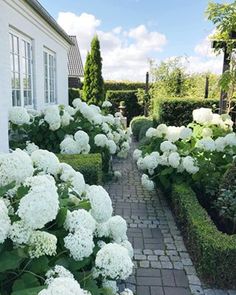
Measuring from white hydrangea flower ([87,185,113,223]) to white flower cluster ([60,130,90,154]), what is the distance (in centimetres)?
337

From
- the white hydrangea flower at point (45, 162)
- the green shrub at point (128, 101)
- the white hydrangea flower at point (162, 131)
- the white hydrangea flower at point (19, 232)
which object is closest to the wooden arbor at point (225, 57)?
the white hydrangea flower at point (162, 131)

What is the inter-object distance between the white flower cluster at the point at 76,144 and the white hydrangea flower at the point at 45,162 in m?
3.10

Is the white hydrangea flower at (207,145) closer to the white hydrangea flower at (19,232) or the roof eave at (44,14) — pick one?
the white hydrangea flower at (19,232)

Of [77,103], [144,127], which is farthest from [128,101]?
[77,103]

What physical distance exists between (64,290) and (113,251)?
1.97ft

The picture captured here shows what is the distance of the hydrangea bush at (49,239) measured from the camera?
69.0 inches

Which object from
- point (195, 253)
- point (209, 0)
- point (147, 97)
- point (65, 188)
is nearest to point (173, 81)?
point (147, 97)

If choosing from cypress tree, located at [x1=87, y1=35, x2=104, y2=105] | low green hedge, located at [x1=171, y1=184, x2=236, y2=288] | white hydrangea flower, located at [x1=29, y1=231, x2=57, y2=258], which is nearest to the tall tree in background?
cypress tree, located at [x1=87, y1=35, x2=104, y2=105]

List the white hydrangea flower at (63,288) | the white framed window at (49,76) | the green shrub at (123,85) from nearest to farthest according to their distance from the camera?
the white hydrangea flower at (63,288), the white framed window at (49,76), the green shrub at (123,85)

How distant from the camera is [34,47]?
25.7ft

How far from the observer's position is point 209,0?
612 cm

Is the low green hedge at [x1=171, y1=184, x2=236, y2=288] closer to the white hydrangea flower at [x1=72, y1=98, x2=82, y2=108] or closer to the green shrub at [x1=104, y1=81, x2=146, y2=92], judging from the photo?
the white hydrangea flower at [x1=72, y1=98, x2=82, y2=108]

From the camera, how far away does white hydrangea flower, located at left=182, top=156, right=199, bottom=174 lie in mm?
4912

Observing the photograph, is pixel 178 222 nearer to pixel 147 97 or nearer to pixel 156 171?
pixel 156 171
